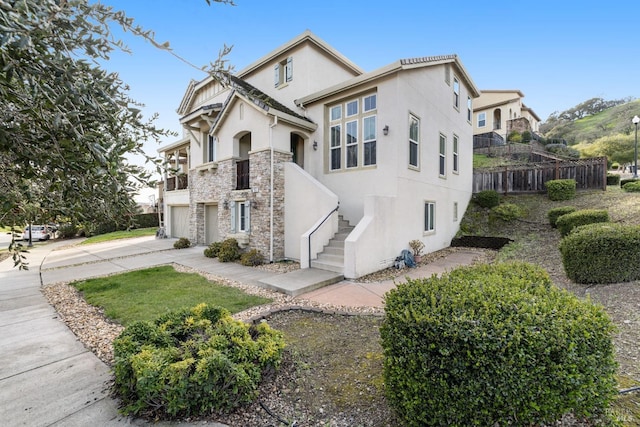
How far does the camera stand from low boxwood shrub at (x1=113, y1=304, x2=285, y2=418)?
2.54 meters

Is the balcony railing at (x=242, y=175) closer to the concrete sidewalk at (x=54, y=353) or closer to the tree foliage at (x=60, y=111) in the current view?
the concrete sidewalk at (x=54, y=353)

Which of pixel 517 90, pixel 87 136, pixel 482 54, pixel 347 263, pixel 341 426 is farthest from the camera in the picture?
pixel 517 90

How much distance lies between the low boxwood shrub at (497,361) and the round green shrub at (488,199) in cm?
1349

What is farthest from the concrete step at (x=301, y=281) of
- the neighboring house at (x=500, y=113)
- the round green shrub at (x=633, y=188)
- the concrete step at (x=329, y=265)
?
the neighboring house at (x=500, y=113)

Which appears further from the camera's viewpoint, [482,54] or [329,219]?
[482,54]

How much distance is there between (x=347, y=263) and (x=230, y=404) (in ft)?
17.6

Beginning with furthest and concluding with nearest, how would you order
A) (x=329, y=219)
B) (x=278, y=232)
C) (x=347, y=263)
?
1. (x=278, y=232)
2. (x=329, y=219)
3. (x=347, y=263)

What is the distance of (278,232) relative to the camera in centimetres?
1028

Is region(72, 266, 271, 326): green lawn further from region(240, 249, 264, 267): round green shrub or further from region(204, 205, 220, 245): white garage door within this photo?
region(204, 205, 220, 245): white garage door

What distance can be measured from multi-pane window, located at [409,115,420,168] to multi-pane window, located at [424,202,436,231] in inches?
74.5

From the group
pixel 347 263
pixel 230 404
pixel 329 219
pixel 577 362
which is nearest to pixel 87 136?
pixel 230 404

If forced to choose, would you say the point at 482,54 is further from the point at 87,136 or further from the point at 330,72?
the point at 87,136

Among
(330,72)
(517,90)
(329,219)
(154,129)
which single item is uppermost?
(517,90)

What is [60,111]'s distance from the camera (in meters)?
1.84
